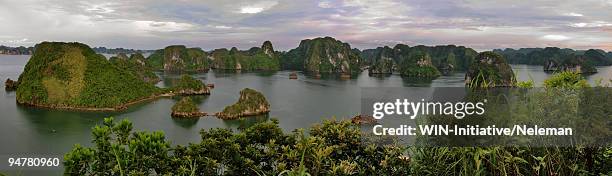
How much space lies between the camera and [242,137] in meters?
7.08

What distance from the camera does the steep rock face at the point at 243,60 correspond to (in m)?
137

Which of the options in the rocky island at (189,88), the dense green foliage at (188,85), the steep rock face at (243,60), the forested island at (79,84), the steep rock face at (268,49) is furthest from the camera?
the steep rock face at (268,49)

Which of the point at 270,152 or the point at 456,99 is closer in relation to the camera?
the point at 456,99

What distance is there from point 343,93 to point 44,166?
47615 mm

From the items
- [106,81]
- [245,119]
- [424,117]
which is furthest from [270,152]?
[106,81]

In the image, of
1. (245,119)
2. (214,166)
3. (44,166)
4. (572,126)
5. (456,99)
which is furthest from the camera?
(245,119)

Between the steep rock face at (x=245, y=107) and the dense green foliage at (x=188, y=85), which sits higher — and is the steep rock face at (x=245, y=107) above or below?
below

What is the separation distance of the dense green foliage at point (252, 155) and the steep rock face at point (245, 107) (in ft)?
113

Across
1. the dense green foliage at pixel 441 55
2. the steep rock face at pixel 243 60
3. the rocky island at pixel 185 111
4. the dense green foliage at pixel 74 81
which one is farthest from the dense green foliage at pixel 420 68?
the rocky island at pixel 185 111

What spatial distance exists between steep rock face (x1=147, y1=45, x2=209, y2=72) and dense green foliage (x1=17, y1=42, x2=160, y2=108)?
203ft

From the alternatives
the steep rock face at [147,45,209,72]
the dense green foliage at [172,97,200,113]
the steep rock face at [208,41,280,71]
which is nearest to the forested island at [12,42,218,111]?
the dense green foliage at [172,97,200,113]

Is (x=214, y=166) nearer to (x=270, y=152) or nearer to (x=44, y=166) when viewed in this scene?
(x=270, y=152)

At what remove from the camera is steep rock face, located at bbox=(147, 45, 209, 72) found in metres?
127

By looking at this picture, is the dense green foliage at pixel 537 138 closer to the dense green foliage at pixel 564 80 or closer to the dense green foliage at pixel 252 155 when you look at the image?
the dense green foliage at pixel 564 80
